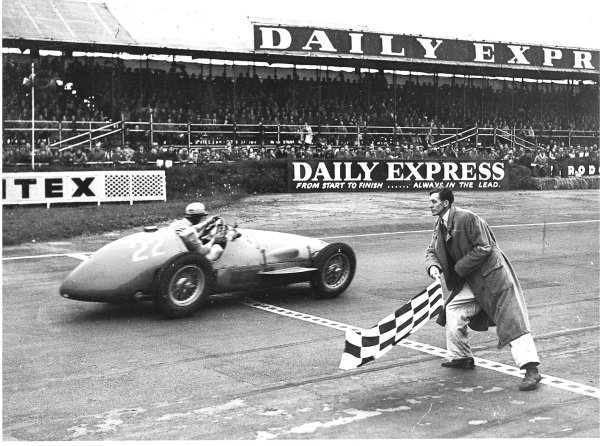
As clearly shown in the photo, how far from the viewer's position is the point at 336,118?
3662cm

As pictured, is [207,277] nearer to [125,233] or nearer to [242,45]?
[125,233]

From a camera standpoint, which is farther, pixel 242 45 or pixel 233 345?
pixel 242 45

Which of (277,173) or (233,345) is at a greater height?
(277,173)

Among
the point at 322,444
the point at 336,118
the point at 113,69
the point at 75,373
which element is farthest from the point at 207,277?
the point at 336,118

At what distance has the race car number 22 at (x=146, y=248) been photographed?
9.60 meters

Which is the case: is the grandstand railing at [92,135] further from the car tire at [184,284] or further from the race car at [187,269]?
the car tire at [184,284]

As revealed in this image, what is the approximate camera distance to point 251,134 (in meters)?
33.4

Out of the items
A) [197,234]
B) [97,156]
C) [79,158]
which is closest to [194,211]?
[197,234]

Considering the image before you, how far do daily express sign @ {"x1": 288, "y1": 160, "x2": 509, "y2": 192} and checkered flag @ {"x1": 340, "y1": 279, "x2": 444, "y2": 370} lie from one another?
21.1 meters

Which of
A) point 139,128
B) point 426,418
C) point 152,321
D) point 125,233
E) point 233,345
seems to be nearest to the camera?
point 426,418

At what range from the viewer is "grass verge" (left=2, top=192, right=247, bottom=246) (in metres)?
17.6

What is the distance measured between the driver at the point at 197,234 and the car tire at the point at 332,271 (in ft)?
4.92

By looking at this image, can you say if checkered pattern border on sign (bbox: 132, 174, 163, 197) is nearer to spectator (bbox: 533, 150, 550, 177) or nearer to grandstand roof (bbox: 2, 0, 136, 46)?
grandstand roof (bbox: 2, 0, 136, 46)

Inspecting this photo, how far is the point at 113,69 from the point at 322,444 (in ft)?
93.5
